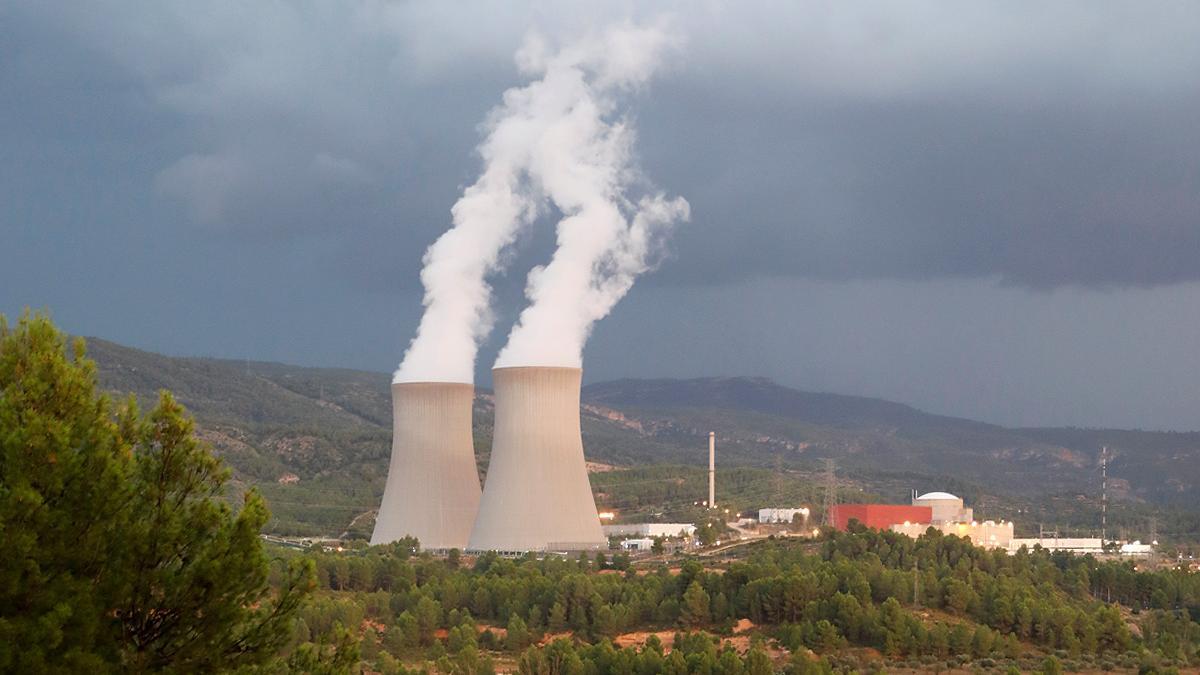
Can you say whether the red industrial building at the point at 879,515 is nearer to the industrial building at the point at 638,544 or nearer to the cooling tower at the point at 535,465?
the industrial building at the point at 638,544

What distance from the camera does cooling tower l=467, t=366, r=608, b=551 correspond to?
4297cm

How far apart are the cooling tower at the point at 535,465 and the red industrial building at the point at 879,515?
69.5 feet

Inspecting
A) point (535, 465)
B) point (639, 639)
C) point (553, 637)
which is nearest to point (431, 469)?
point (535, 465)

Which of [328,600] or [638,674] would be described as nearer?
[638,674]

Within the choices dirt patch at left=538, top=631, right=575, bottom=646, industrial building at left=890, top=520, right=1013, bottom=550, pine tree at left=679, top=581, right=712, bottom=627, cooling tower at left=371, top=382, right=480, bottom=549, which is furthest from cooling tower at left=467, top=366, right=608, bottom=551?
industrial building at left=890, top=520, right=1013, bottom=550

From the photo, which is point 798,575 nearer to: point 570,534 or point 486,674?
point 570,534

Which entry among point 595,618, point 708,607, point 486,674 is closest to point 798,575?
point 708,607

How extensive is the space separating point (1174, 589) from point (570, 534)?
1798 cm

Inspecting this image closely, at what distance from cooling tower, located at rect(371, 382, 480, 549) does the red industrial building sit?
1956 cm

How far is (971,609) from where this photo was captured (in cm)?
4319

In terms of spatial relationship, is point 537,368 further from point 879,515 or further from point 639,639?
point 879,515

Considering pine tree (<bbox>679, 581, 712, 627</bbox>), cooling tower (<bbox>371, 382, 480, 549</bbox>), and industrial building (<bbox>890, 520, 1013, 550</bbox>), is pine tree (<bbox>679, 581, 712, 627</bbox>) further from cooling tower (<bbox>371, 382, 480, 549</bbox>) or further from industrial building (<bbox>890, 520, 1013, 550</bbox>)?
industrial building (<bbox>890, 520, 1013, 550</bbox>)

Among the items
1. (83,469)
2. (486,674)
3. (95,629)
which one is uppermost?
(83,469)

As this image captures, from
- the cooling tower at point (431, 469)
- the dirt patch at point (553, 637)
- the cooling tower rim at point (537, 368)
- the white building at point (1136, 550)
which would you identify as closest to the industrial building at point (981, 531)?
the white building at point (1136, 550)
